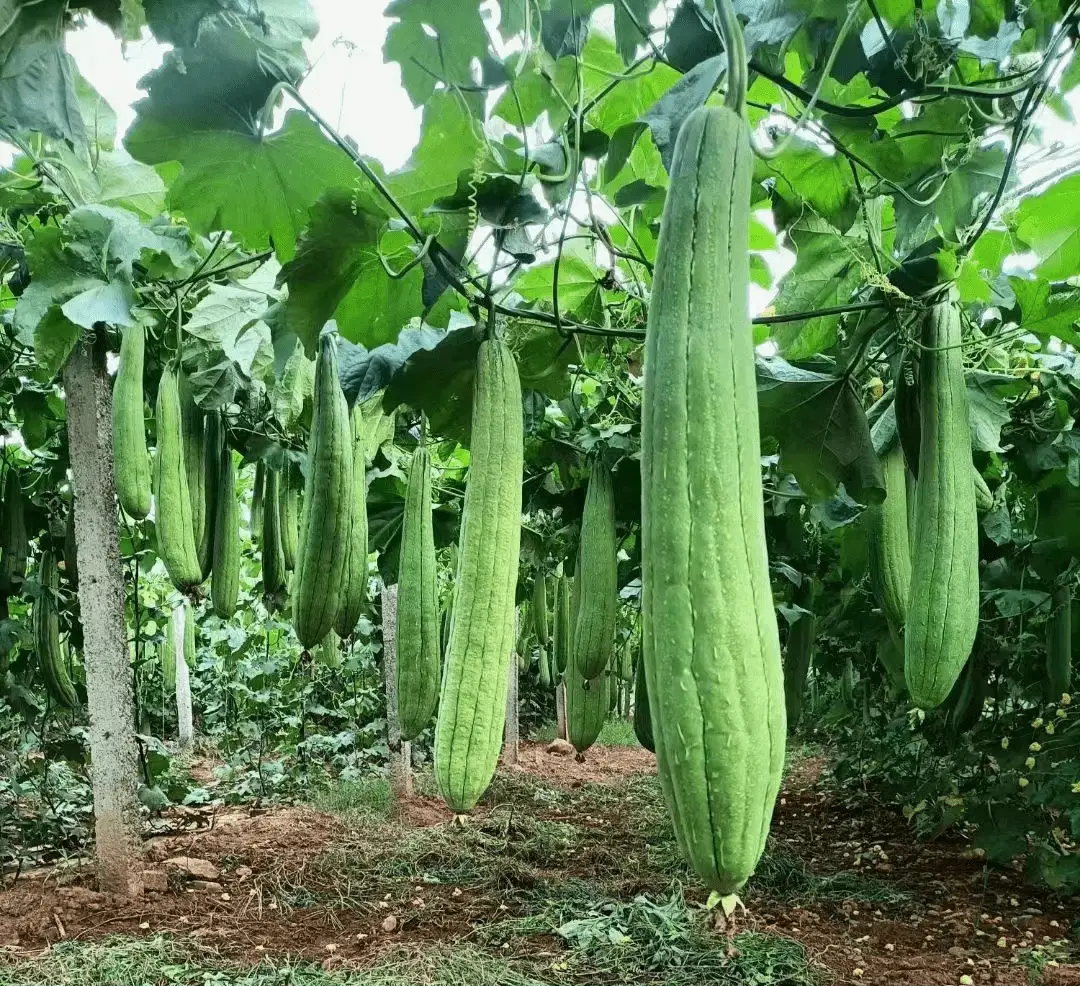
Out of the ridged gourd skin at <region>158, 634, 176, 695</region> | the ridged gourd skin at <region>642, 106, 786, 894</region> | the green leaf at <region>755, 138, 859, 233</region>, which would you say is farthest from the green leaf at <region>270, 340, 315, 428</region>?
the ridged gourd skin at <region>158, 634, 176, 695</region>

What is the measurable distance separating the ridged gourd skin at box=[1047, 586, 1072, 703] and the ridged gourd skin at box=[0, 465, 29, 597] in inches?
217

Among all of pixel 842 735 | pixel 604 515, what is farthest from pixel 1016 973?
pixel 842 735

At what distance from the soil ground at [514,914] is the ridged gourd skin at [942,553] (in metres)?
1.84

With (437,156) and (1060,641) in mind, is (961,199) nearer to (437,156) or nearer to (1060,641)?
(437,156)

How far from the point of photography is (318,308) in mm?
2393

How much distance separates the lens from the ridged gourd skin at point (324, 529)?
97.4 inches

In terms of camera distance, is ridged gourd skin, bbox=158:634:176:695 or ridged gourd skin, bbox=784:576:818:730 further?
ridged gourd skin, bbox=158:634:176:695

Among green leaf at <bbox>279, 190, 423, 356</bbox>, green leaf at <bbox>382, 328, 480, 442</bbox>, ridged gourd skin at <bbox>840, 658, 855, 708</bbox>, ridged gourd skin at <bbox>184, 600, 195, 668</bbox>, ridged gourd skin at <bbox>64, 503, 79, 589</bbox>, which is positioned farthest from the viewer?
ridged gourd skin at <bbox>184, 600, 195, 668</bbox>

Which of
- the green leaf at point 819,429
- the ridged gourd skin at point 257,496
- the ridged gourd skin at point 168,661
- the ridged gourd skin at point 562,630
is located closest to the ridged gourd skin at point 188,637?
the ridged gourd skin at point 168,661

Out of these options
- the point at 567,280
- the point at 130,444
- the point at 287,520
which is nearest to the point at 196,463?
the point at 130,444

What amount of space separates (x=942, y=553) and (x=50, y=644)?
16.8 feet

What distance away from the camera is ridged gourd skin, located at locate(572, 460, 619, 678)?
2998 mm

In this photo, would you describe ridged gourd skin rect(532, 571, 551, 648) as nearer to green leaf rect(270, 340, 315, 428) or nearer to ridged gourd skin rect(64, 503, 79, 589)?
ridged gourd skin rect(64, 503, 79, 589)

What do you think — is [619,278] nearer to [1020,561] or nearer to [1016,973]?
[1020,561]
